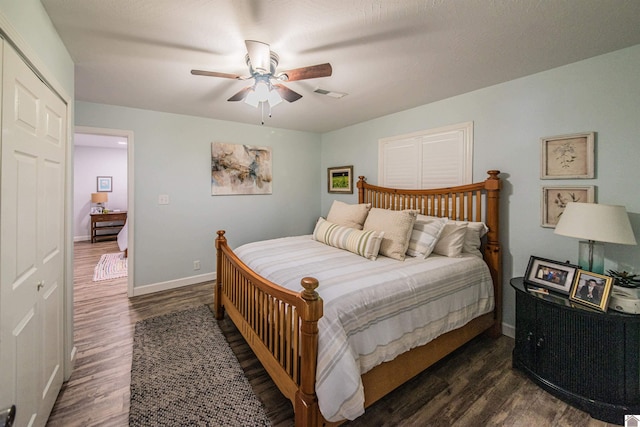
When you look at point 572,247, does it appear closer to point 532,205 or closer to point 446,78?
point 532,205

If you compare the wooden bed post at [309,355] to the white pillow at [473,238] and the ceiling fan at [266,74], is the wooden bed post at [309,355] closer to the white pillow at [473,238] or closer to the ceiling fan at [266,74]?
the ceiling fan at [266,74]

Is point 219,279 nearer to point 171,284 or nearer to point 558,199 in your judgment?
point 171,284

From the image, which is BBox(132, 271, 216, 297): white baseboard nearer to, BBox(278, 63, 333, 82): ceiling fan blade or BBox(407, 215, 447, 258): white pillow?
BBox(407, 215, 447, 258): white pillow

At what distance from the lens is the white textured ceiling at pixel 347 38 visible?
1497mm

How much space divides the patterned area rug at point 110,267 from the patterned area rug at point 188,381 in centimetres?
204

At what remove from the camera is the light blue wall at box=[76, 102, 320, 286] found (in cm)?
340

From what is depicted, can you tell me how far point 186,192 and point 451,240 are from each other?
3.32 metres

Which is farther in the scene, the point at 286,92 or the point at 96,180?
the point at 96,180

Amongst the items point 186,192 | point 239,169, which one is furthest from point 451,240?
point 186,192

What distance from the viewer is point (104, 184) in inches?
269

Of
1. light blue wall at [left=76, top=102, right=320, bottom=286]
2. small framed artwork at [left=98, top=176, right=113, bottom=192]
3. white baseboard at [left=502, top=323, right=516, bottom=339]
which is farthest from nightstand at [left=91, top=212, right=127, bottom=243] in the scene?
white baseboard at [left=502, top=323, right=516, bottom=339]

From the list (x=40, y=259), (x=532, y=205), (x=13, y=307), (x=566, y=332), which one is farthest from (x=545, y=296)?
(x=40, y=259)

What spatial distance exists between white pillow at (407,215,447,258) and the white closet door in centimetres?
255

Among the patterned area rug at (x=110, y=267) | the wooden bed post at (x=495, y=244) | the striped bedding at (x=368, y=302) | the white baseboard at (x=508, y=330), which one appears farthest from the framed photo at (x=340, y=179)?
the patterned area rug at (x=110, y=267)
